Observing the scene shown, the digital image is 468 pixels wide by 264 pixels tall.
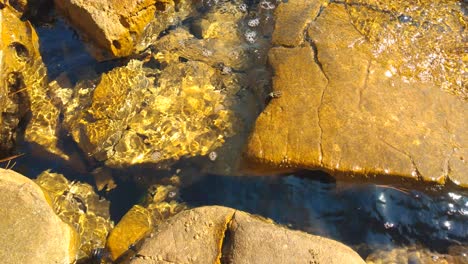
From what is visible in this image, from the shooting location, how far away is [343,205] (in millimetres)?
4086

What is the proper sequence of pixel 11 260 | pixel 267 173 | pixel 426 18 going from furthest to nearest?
pixel 426 18 → pixel 267 173 → pixel 11 260

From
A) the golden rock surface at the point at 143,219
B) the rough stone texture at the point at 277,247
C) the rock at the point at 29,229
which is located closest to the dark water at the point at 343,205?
the golden rock surface at the point at 143,219

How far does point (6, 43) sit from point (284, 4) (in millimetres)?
2980

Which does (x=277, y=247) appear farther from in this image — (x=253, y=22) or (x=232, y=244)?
(x=253, y=22)

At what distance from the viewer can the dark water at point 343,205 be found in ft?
12.9

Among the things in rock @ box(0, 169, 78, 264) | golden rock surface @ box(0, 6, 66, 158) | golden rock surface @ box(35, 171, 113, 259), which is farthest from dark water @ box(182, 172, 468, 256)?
golden rock surface @ box(0, 6, 66, 158)

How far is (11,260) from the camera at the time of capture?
10.9ft

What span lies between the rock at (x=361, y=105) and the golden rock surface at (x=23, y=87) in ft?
7.16

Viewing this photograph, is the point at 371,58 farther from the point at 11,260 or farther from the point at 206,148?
the point at 11,260

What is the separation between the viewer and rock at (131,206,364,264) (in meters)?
3.28

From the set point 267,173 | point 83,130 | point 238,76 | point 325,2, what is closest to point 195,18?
point 238,76

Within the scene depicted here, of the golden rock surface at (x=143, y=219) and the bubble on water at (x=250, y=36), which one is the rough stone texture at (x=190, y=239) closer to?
the golden rock surface at (x=143, y=219)

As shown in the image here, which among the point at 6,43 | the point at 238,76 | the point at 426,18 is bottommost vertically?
the point at 238,76

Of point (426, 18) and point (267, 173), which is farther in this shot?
point (426, 18)
